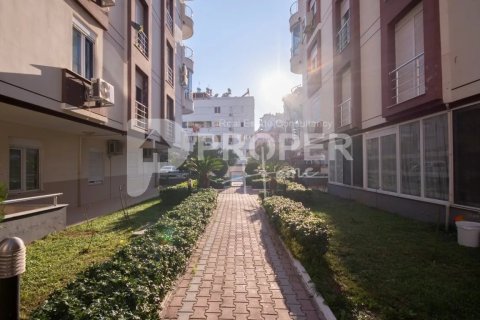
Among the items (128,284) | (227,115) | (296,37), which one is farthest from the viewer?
(227,115)

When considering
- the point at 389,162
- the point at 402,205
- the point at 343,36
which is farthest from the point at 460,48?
the point at 343,36

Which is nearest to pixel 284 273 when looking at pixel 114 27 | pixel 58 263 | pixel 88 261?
pixel 88 261

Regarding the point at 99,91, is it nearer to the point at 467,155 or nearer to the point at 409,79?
the point at 409,79

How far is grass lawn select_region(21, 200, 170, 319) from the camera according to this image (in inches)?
183

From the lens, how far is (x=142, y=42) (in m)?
15.1

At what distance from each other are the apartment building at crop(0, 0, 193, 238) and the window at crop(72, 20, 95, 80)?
0.03 metres

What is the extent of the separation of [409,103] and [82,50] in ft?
31.0

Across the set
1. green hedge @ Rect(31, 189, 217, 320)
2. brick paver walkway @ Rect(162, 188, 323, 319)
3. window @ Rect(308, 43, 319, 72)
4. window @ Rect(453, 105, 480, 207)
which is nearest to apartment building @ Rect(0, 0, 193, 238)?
green hedge @ Rect(31, 189, 217, 320)

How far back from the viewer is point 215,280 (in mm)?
5066

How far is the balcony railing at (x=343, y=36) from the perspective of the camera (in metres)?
14.2

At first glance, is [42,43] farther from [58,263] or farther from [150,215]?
[150,215]

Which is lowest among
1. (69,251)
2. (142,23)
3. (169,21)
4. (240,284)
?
(240,284)

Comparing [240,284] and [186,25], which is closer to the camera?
[240,284]

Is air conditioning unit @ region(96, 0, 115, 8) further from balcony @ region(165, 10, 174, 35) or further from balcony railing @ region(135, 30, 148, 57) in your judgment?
balcony @ region(165, 10, 174, 35)
